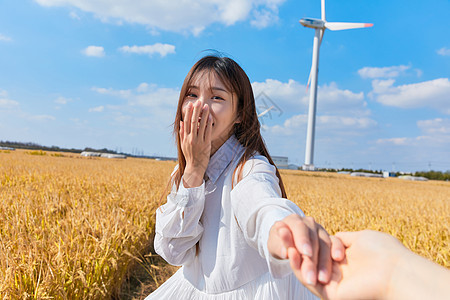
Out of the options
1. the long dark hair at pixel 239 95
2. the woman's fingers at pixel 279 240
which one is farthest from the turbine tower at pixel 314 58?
the woman's fingers at pixel 279 240

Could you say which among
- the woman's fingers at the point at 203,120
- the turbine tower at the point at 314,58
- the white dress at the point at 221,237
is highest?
the turbine tower at the point at 314,58

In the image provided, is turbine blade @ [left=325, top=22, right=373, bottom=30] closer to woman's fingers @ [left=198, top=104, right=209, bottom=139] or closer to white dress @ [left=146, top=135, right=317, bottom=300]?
white dress @ [left=146, top=135, right=317, bottom=300]

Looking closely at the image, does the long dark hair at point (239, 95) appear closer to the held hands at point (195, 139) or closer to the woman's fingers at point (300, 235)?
the held hands at point (195, 139)

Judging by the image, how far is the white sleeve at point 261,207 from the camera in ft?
3.30

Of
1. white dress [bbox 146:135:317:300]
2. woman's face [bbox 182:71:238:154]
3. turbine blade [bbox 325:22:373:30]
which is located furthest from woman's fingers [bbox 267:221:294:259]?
turbine blade [bbox 325:22:373:30]

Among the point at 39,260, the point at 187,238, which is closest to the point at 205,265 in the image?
the point at 187,238

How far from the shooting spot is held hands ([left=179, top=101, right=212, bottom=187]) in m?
1.45

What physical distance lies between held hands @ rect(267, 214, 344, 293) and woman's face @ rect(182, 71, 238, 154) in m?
0.90

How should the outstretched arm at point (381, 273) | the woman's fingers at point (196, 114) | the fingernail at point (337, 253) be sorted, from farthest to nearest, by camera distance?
1. the woman's fingers at point (196, 114)
2. the fingernail at point (337, 253)
3. the outstretched arm at point (381, 273)

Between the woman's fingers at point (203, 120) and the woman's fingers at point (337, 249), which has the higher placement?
the woman's fingers at point (203, 120)

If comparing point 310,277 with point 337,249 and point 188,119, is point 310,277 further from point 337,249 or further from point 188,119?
point 188,119

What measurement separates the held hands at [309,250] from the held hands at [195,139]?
73 cm

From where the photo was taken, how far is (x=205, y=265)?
5.40 ft

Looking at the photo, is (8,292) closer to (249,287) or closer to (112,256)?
(112,256)
